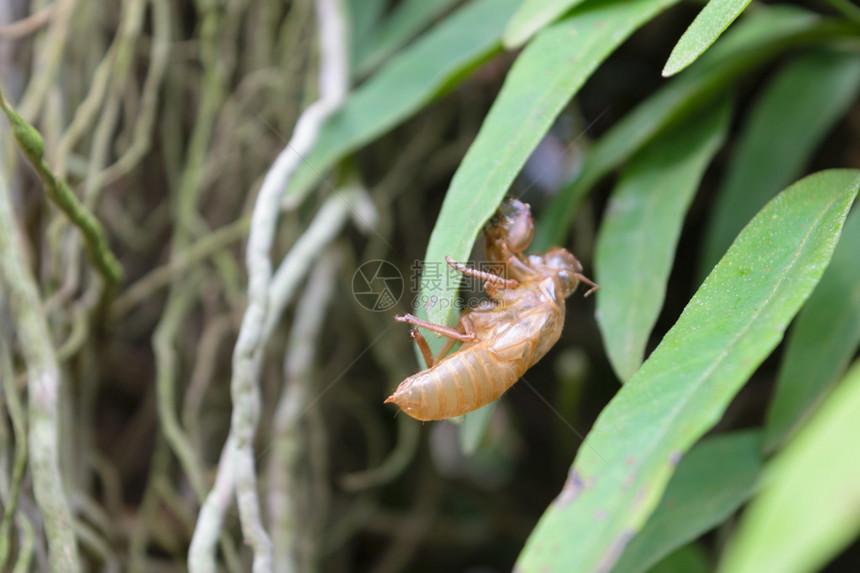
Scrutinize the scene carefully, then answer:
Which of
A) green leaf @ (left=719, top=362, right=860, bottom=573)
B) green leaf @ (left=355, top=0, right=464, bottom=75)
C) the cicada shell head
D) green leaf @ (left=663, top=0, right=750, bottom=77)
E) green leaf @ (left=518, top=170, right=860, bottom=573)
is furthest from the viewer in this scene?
green leaf @ (left=355, top=0, right=464, bottom=75)

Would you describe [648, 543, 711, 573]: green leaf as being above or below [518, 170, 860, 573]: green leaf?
below

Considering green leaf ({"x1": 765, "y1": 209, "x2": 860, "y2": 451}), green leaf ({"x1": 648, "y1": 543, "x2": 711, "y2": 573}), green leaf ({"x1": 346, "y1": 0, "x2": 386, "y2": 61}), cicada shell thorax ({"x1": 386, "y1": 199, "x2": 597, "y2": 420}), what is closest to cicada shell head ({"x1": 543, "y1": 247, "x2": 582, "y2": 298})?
cicada shell thorax ({"x1": 386, "y1": 199, "x2": 597, "y2": 420})

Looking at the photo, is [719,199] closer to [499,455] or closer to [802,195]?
[802,195]

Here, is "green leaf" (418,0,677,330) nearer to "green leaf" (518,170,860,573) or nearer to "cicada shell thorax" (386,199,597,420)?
"cicada shell thorax" (386,199,597,420)

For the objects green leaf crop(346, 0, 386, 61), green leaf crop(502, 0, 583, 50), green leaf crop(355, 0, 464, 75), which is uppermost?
green leaf crop(346, 0, 386, 61)

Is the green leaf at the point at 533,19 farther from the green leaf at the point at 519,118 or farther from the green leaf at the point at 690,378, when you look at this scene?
the green leaf at the point at 690,378

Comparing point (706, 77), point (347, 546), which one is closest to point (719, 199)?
point (706, 77)
